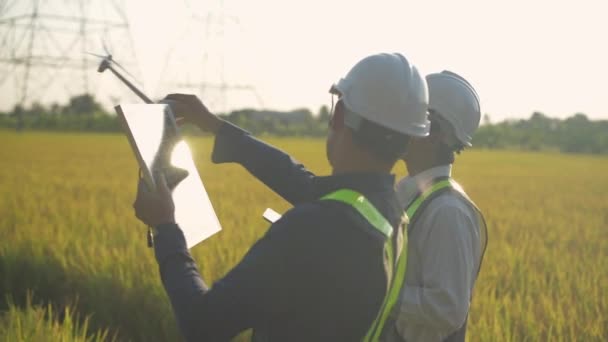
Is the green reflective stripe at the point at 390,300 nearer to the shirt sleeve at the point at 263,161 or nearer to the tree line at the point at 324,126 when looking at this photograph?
the shirt sleeve at the point at 263,161

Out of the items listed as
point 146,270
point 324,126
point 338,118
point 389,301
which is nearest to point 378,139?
point 338,118

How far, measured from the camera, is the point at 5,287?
19.8 ft

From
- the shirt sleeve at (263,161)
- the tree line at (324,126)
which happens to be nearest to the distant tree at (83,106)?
the tree line at (324,126)

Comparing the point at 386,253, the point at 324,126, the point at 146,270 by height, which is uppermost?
the point at 386,253

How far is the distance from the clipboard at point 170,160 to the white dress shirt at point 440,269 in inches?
28.0

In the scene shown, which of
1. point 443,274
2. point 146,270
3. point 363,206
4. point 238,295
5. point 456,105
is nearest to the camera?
point 238,295

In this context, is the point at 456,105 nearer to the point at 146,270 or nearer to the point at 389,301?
the point at 389,301

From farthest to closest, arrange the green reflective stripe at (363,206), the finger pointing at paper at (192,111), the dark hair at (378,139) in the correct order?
the finger pointing at paper at (192,111)
the dark hair at (378,139)
the green reflective stripe at (363,206)

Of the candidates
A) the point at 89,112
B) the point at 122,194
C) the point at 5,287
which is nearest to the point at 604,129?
the point at 89,112

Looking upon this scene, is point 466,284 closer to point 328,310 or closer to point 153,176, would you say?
point 328,310

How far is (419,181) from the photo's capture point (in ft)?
8.39

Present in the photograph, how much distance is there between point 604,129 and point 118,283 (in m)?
60.3

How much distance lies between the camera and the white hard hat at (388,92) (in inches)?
74.1

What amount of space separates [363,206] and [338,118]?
30 cm
